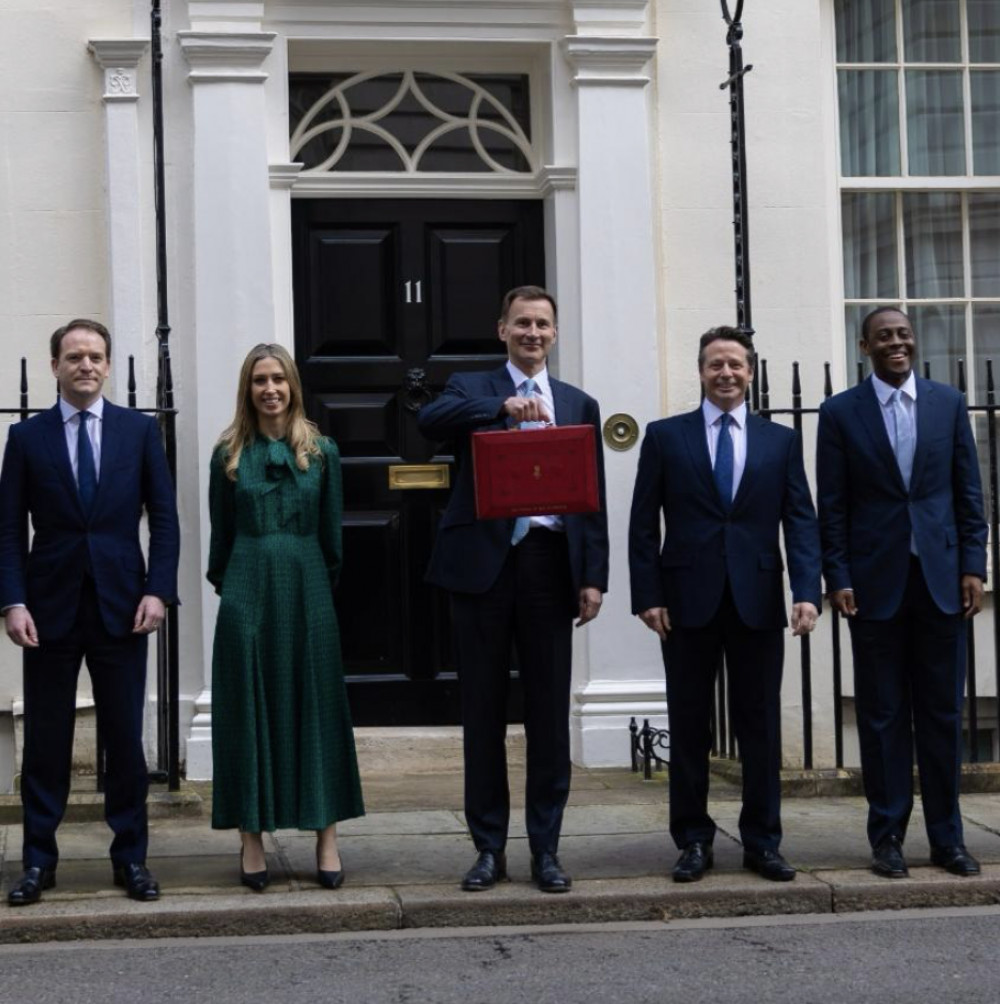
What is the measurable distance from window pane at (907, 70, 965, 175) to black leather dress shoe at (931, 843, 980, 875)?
4.22 meters

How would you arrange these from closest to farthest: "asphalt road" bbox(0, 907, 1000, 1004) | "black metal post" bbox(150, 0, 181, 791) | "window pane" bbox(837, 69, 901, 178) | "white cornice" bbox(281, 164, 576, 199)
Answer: "asphalt road" bbox(0, 907, 1000, 1004), "black metal post" bbox(150, 0, 181, 791), "white cornice" bbox(281, 164, 576, 199), "window pane" bbox(837, 69, 901, 178)

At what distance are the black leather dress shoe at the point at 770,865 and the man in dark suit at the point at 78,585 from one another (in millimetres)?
2060

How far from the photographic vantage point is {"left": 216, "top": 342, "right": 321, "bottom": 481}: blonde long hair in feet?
21.3

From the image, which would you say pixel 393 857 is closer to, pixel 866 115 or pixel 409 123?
pixel 409 123

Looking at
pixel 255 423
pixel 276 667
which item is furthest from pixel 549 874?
pixel 255 423

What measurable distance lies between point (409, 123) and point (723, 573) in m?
3.71

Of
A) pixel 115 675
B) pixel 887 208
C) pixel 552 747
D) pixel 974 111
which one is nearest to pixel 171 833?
pixel 115 675

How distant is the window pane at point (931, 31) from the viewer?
9.71m

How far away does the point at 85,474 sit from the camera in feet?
21.2

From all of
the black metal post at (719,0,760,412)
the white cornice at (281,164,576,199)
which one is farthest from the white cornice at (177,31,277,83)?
the black metal post at (719,0,760,412)

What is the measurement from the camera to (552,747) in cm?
649

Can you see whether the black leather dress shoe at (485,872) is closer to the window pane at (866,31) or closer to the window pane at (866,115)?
the window pane at (866,115)

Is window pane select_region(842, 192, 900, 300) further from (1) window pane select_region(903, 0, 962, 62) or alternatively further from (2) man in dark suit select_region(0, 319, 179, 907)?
(2) man in dark suit select_region(0, 319, 179, 907)

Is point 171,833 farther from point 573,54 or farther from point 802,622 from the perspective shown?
point 573,54
